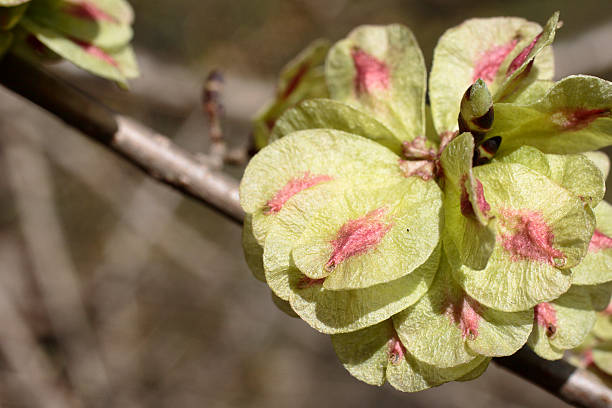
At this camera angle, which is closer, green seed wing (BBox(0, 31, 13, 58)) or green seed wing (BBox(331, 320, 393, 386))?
green seed wing (BBox(331, 320, 393, 386))

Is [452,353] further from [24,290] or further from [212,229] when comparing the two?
[212,229]

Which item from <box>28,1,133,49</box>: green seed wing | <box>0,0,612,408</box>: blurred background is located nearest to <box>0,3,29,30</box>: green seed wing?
<box>28,1,133,49</box>: green seed wing

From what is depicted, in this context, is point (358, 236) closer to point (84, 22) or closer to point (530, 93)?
point (530, 93)

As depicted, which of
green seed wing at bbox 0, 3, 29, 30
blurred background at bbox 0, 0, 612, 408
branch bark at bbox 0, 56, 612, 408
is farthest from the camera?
blurred background at bbox 0, 0, 612, 408

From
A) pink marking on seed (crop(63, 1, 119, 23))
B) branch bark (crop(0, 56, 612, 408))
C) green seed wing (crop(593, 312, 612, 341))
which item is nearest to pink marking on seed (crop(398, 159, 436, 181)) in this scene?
branch bark (crop(0, 56, 612, 408))

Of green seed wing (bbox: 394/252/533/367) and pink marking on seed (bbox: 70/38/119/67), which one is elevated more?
pink marking on seed (bbox: 70/38/119/67)

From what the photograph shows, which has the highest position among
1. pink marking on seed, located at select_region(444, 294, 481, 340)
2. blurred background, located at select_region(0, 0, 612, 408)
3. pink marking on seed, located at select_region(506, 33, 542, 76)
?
pink marking on seed, located at select_region(506, 33, 542, 76)

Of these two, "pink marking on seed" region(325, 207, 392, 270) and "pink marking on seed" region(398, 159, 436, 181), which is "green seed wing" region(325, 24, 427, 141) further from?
"pink marking on seed" region(325, 207, 392, 270)

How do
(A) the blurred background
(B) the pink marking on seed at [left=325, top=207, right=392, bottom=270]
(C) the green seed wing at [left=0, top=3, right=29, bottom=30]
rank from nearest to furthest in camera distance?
(B) the pink marking on seed at [left=325, top=207, right=392, bottom=270]
(C) the green seed wing at [left=0, top=3, right=29, bottom=30]
(A) the blurred background

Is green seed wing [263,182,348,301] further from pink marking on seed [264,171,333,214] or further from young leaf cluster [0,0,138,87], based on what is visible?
young leaf cluster [0,0,138,87]
